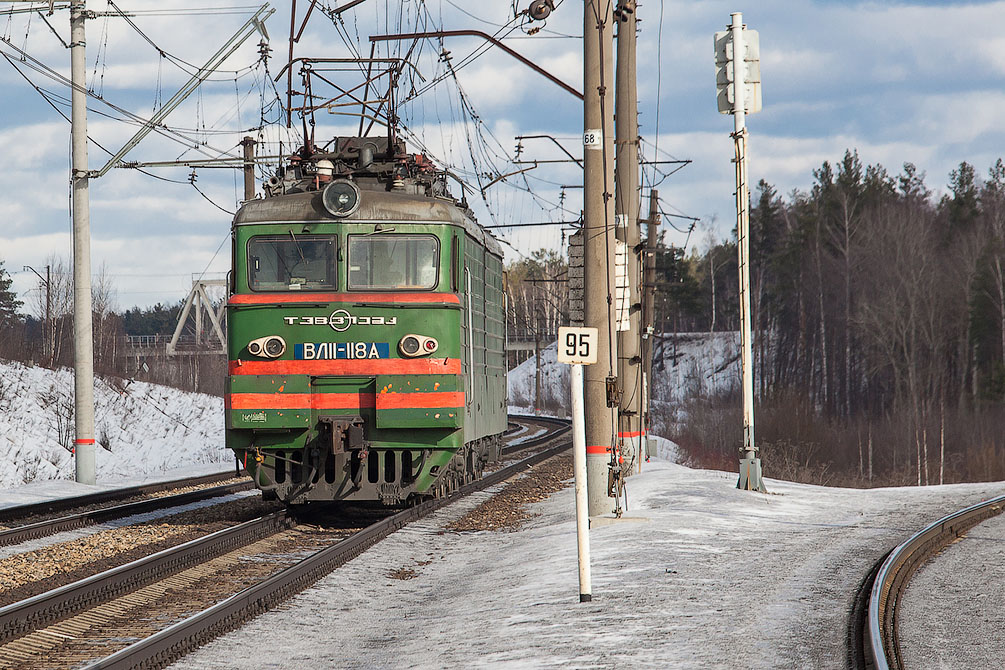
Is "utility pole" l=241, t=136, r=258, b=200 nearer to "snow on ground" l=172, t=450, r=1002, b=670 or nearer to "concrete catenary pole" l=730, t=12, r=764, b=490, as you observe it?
"concrete catenary pole" l=730, t=12, r=764, b=490

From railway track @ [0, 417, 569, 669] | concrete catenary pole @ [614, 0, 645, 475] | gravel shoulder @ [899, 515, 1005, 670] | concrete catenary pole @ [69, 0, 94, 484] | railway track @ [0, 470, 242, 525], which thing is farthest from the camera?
concrete catenary pole @ [69, 0, 94, 484]

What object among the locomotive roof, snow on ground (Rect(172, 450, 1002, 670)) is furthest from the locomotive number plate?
snow on ground (Rect(172, 450, 1002, 670))

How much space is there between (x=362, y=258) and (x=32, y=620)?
19.5 ft

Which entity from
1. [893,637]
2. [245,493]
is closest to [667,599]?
[893,637]

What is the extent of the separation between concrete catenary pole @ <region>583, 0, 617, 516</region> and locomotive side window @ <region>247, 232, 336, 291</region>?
9.64 ft

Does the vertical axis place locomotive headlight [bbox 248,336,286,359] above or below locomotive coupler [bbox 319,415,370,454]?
above

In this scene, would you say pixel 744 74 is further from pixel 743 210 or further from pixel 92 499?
pixel 92 499

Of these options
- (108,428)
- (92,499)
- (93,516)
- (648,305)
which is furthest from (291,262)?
(108,428)

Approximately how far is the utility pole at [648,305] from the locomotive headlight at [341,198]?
8.49 meters

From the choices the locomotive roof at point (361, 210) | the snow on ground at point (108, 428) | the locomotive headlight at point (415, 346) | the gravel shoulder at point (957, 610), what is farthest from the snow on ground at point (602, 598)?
the snow on ground at point (108, 428)

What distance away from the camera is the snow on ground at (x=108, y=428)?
33.1m

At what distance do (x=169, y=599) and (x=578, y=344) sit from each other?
3.87 meters

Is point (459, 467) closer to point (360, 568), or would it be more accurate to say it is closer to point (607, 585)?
point (360, 568)

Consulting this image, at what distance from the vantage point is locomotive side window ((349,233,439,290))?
41.7 feet
